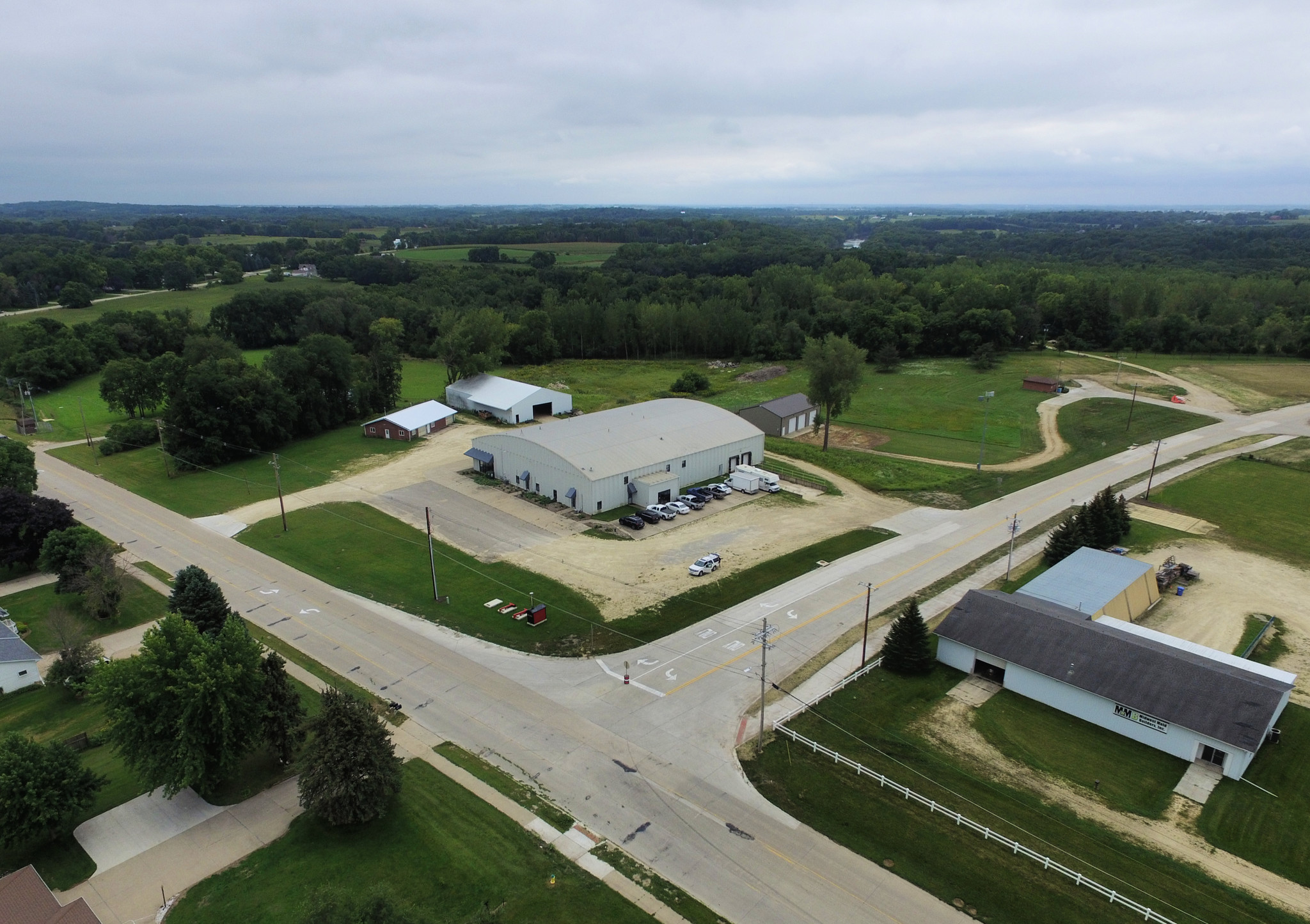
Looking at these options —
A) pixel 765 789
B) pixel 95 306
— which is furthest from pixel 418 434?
pixel 95 306

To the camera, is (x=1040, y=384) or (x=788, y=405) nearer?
(x=788, y=405)

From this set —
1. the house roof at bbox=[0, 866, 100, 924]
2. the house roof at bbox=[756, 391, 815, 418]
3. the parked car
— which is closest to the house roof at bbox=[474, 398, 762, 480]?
the house roof at bbox=[756, 391, 815, 418]

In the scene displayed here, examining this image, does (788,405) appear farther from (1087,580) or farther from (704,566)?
(1087,580)

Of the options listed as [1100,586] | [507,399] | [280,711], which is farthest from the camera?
[507,399]

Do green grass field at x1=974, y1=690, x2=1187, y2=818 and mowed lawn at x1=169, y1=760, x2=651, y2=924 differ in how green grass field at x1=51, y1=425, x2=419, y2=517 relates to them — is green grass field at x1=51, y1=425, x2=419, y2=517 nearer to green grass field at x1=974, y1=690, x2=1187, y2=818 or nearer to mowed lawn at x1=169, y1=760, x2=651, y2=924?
mowed lawn at x1=169, y1=760, x2=651, y2=924

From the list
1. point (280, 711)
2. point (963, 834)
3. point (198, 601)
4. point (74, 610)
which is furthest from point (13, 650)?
point (963, 834)

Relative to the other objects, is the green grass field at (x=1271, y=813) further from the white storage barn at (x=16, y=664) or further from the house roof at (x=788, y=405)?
the house roof at (x=788, y=405)

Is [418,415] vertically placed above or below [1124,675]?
below
